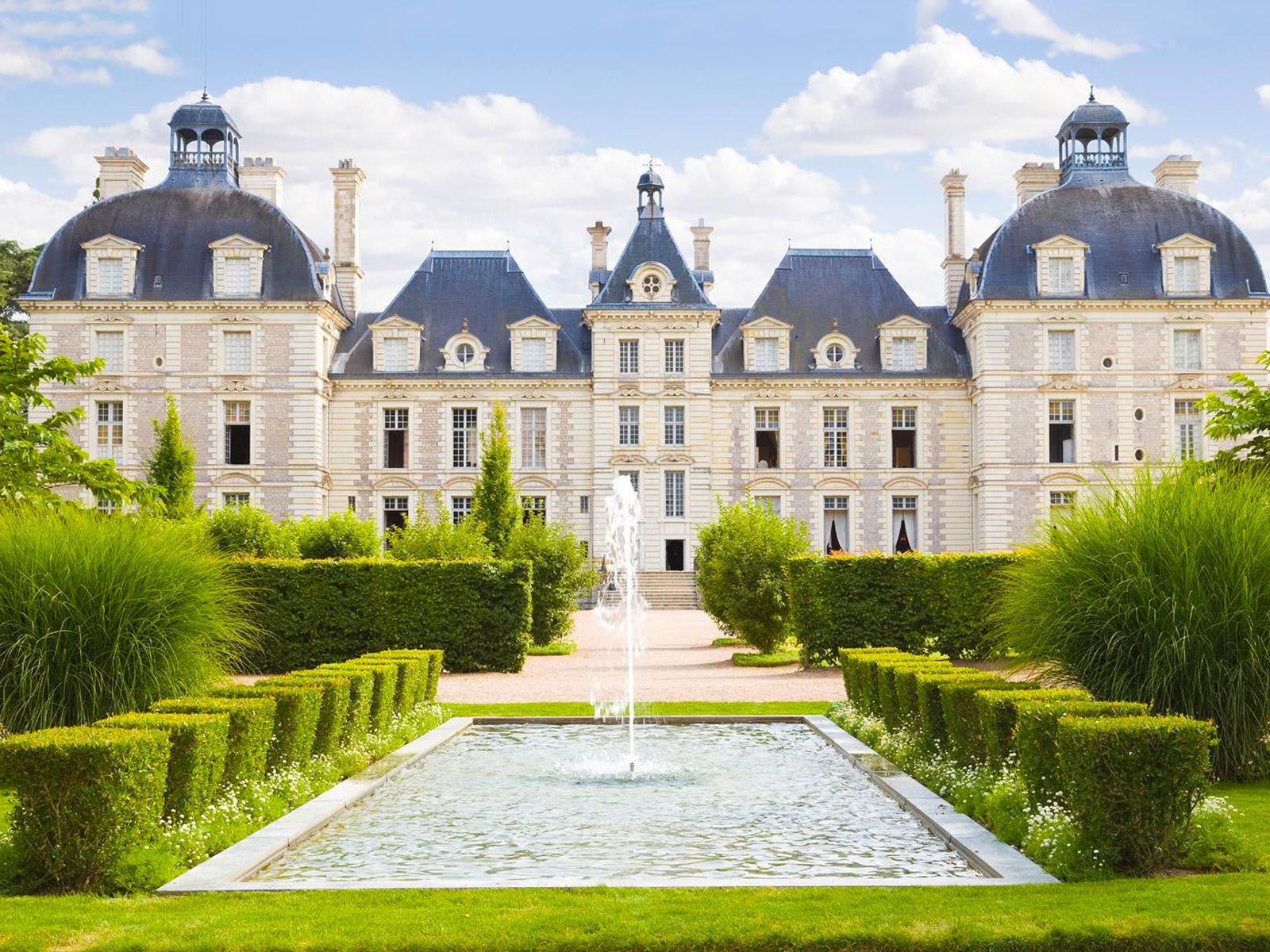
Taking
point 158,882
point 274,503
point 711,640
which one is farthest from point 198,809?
point 274,503

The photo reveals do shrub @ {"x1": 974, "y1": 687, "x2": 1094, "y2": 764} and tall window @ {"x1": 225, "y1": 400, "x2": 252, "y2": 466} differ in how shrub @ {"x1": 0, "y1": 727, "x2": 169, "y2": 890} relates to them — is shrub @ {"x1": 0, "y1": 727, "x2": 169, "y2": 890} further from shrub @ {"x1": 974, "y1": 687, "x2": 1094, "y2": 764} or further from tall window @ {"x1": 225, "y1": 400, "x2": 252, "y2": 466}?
tall window @ {"x1": 225, "y1": 400, "x2": 252, "y2": 466}

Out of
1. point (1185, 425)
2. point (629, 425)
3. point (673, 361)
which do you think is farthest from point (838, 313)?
point (1185, 425)

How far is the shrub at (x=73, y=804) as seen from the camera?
6496mm

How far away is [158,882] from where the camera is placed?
21.6 feet

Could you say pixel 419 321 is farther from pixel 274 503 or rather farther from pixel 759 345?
pixel 759 345

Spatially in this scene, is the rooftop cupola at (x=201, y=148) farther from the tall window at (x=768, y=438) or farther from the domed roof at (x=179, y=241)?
the tall window at (x=768, y=438)

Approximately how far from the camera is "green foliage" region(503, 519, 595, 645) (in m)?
24.0

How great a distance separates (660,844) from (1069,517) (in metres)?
4.21

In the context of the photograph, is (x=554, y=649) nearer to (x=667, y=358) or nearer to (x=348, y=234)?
(x=667, y=358)

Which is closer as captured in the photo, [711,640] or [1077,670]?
[1077,670]

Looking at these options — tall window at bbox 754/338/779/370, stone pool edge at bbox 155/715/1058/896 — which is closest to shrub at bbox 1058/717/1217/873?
stone pool edge at bbox 155/715/1058/896

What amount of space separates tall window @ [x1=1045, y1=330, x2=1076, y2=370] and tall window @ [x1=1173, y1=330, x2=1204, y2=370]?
2786 millimetres

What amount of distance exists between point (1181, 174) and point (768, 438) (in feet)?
48.0

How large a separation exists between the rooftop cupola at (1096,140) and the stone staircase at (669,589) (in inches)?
633
